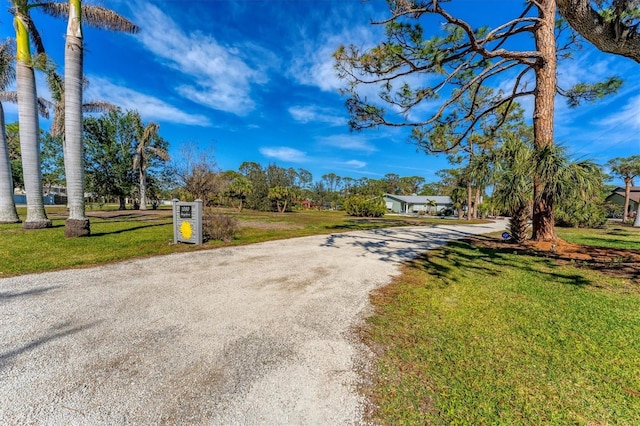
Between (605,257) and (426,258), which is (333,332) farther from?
(605,257)

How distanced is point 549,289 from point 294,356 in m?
4.04

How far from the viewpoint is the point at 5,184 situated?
29.9 ft

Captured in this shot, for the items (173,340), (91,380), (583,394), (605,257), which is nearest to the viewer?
(583,394)

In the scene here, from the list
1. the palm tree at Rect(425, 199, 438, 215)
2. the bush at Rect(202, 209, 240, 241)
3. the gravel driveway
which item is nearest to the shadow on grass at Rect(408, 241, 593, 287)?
the gravel driveway

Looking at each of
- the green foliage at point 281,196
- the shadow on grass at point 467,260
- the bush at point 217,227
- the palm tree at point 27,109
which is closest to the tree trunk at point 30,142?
the palm tree at point 27,109

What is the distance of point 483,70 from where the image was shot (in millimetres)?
6508

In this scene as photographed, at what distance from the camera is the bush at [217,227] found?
7812 mm

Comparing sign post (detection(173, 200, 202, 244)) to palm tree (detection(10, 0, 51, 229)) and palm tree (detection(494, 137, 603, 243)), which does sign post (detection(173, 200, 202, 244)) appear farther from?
palm tree (detection(494, 137, 603, 243))

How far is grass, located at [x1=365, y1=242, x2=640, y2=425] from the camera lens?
1627 millimetres

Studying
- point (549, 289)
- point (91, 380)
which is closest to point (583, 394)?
point (549, 289)

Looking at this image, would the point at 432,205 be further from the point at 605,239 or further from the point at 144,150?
the point at 144,150

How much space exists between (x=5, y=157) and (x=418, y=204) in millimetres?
50048

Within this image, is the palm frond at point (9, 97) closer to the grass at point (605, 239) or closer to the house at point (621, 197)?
the grass at point (605, 239)

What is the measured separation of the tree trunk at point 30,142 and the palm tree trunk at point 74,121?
7.07 feet
